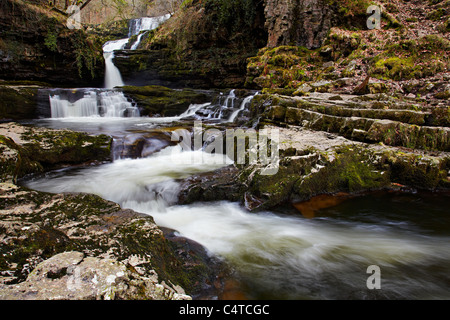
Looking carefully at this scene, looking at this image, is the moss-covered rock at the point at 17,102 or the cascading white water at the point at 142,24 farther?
the cascading white water at the point at 142,24

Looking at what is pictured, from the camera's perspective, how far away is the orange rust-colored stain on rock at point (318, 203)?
410 cm

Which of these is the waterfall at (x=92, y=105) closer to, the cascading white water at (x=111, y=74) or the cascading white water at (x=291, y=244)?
the cascading white water at (x=111, y=74)

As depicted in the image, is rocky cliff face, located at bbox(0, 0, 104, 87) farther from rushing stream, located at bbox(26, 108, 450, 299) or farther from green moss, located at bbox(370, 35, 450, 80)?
green moss, located at bbox(370, 35, 450, 80)

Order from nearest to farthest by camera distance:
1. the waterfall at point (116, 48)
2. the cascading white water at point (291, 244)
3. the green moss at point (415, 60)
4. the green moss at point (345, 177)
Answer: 1. the cascading white water at point (291, 244)
2. the green moss at point (345, 177)
3. the green moss at point (415, 60)
4. the waterfall at point (116, 48)

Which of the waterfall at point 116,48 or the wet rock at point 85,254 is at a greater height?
the waterfall at point 116,48

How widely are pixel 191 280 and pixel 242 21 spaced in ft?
59.7

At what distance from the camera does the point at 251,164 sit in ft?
15.5

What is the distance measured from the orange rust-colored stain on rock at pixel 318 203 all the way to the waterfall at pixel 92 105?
10.2m

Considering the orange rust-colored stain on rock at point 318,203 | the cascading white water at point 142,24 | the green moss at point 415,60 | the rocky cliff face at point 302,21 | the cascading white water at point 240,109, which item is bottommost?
the orange rust-colored stain on rock at point 318,203

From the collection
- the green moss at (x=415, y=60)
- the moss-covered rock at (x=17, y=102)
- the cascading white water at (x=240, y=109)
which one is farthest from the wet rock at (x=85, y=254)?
the green moss at (x=415, y=60)

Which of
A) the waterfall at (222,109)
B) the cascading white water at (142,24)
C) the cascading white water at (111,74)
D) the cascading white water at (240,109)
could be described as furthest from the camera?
the cascading white water at (142,24)

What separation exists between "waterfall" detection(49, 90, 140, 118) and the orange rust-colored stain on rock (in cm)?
1022
